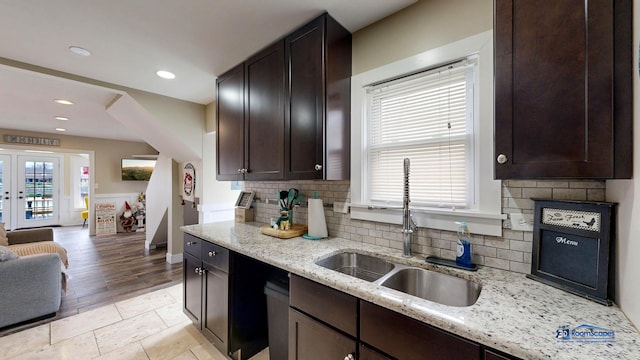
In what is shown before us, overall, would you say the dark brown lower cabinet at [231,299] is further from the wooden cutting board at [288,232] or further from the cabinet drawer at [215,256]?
the wooden cutting board at [288,232]

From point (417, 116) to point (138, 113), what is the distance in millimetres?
3335

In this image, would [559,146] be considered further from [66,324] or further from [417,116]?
[66,324]

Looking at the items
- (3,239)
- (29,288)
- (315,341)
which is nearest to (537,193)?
(315,341)

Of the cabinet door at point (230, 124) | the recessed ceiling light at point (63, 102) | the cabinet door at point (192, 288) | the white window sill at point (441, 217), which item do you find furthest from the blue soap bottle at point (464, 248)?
the recessed ceiling light at point (63, 102)

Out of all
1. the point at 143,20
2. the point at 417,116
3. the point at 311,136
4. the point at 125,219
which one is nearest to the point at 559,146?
the point at 417,116

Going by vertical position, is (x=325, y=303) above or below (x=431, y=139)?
below

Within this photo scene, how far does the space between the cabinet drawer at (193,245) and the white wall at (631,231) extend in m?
2.28

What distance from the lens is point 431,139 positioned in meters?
1.53

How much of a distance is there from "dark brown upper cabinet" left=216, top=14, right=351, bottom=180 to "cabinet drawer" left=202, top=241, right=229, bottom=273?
0.62 metres

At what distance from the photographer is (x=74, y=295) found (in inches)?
117

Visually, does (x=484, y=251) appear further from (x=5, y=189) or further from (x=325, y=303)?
(x=5, y=189)

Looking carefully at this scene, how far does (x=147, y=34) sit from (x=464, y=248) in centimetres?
248

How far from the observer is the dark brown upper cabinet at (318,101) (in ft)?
5.39

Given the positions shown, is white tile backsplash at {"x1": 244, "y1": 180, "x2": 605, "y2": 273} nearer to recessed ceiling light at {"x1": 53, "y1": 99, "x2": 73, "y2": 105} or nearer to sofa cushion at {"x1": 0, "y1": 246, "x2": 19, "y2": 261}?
sofa cushion at {"x1": 0, "y1": 246, "x2": 19, "y2": 261}
